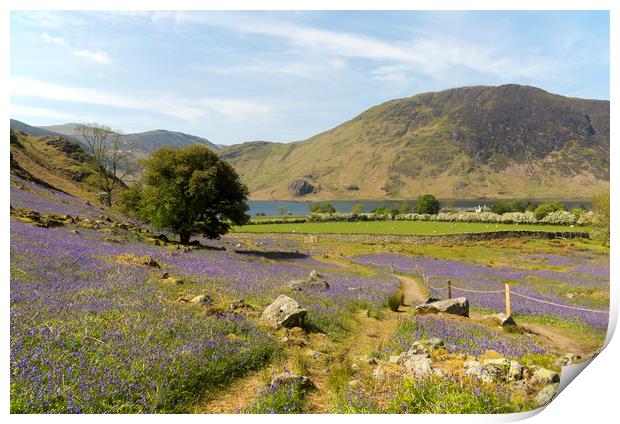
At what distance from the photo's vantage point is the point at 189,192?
27969 millimetres

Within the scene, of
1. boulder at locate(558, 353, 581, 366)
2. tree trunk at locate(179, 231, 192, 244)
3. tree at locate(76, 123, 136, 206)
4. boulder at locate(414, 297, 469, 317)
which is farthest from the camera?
tree at locate(76, 123, 136, 206)

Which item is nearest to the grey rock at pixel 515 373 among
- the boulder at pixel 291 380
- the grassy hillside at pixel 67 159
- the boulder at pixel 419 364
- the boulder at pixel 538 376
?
the boulder at pixel 538 376

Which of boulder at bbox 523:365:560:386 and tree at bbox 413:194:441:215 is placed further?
tree at bbox 413:194:441:215

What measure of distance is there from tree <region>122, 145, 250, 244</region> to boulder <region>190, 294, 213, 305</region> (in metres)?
18.4

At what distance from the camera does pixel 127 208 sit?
34.5m

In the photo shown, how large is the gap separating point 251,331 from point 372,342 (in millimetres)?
3993

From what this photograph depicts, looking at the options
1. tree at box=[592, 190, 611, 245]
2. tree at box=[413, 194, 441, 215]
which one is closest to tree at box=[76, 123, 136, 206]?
tree at box=[592, 190, 611, 245]

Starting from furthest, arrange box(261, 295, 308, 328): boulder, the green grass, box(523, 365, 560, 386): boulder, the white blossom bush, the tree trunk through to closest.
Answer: the tree trunk → the green grass → the white blossom bush → box(261, 295, 308, 328): boulder → box(523, 365, 560, 386): boulder

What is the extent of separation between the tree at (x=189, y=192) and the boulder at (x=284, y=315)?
64.0 ft

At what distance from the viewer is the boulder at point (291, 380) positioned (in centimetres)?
699

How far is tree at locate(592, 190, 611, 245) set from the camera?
10935 millimetres

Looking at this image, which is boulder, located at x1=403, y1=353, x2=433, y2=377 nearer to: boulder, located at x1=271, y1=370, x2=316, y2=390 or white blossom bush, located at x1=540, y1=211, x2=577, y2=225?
boulder, located at x1=271, y1=370, x2=316, y2=390

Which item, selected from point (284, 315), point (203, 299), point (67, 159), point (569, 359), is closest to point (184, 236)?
point (203, 299)
